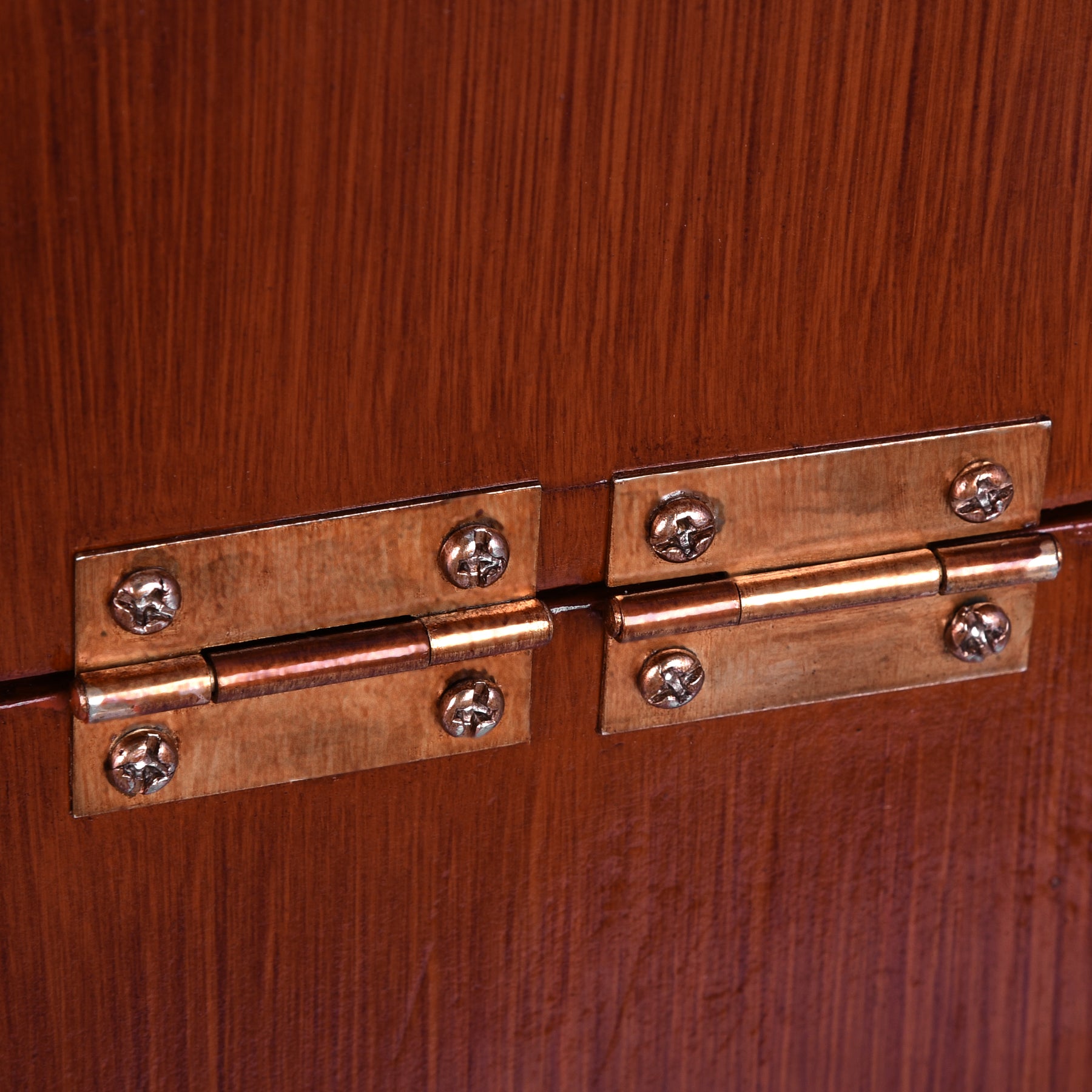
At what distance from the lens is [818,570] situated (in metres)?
0.57

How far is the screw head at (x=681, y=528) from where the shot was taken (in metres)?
0.55

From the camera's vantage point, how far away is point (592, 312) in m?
0.51

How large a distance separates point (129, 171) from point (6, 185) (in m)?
0.03

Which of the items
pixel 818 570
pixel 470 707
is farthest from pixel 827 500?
pixel 470 707

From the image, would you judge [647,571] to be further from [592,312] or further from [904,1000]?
[904,1000]

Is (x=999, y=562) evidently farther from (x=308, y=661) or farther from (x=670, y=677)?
(x=308, y=661)

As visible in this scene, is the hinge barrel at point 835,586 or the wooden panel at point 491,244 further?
the hinge barrel at point 835,586

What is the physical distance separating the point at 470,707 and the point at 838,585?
0.42ft

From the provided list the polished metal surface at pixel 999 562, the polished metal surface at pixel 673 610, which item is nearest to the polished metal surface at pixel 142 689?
the polished metal surface at pixel 673 610

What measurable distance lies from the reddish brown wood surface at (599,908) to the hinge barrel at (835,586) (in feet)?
0.07

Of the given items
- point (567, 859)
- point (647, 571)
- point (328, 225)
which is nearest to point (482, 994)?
point (567, 859)

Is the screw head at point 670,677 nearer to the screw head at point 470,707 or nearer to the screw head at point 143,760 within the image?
the screw head at point 470,707

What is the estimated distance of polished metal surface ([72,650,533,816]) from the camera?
506 mm

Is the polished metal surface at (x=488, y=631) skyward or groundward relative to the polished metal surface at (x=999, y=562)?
groundward
